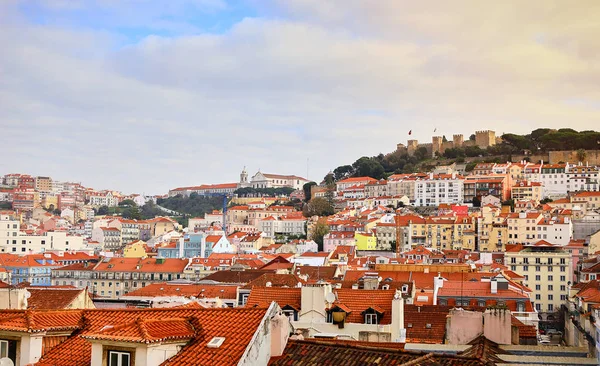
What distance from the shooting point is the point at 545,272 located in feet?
224

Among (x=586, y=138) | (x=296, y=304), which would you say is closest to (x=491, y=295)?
(x=296, y=304)

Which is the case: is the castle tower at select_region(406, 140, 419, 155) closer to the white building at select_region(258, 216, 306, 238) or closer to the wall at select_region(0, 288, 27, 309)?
the white building at select_region(258, 216, 306, 238)

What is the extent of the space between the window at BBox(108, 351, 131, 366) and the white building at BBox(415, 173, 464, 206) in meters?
130

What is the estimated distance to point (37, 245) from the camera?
113m

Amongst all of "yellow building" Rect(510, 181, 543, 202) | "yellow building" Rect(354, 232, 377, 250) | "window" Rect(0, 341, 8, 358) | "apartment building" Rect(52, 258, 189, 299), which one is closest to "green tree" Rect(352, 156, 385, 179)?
"yellow building" Rect(510, 181, 543, 202)

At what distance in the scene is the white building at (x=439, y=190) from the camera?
5374 inches

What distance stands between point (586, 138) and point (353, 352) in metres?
158

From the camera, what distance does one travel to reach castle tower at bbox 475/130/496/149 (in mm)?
168750

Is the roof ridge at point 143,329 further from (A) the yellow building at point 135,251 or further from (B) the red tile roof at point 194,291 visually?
(A) the yellow building at point 135,251

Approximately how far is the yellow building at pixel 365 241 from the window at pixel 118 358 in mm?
97131

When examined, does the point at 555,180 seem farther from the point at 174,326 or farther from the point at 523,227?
the point at 174,326

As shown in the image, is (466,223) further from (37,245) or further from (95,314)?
(95,314)

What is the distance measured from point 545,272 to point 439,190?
232ft

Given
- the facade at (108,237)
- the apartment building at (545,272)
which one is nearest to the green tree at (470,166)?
A: the facade at (108,237)
